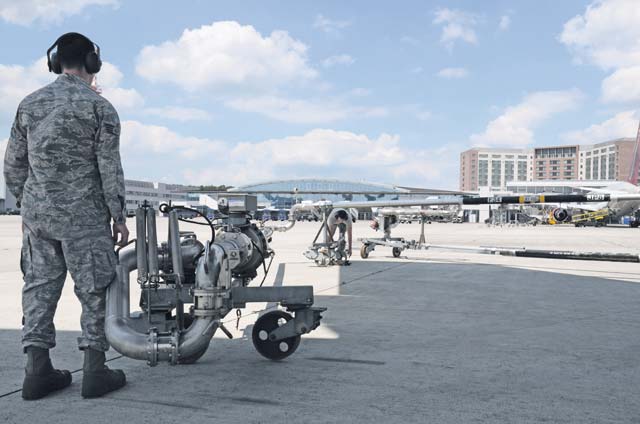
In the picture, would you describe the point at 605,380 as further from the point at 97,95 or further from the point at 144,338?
the point at 97,95

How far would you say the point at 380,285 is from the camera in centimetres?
912

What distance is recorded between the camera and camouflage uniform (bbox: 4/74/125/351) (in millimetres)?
3396

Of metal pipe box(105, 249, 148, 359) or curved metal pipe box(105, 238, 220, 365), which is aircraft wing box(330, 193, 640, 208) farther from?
metal pipe box(105, 249, 148, 359)

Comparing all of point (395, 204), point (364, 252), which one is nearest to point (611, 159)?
point (364, 252)

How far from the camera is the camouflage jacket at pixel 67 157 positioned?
3398 millimetres

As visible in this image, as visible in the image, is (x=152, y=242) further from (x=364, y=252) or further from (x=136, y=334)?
(x=364, y=252)

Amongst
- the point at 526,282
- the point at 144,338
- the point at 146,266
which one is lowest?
the point at 526,282

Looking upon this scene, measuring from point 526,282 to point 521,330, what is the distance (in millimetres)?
4437

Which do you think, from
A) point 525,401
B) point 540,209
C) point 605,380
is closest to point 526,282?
point 605,380

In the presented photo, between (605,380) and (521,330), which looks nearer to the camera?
(605,380)

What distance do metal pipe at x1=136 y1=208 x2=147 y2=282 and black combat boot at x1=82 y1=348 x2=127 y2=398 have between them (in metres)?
0.58

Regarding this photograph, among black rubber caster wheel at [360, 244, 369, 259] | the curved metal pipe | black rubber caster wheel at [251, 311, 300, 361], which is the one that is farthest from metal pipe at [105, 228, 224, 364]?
black rubber caster wheel at [360, 244, 369, 259]

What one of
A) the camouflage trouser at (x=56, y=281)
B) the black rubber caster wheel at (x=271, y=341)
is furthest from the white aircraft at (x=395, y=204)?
the camouflage trouser at (x=56, y=281)

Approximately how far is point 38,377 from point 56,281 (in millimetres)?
623
